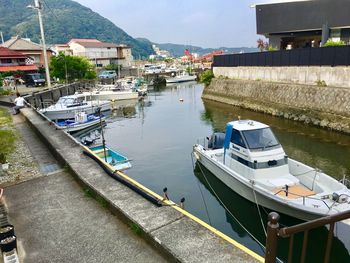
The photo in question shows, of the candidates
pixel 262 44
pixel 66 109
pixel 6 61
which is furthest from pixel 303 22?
pixel 6 61

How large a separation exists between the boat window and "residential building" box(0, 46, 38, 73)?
4619 centimetres

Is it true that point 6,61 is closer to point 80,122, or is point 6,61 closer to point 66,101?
point 66,101

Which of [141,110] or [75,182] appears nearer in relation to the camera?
[75,182]

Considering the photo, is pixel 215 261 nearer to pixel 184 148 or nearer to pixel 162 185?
pixel 162 185

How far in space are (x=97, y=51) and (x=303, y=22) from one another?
59.5m

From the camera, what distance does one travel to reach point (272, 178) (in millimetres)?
11000

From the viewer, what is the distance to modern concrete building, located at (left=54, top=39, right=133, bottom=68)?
253 ft

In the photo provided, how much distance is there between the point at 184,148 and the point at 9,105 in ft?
57.8

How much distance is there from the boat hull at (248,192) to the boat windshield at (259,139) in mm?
1524

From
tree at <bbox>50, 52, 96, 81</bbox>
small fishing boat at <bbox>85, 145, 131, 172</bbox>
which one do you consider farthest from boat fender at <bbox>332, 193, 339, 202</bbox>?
tree at <bbox>50, 52, 96, 81</bbox>

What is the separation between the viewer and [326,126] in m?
21.3

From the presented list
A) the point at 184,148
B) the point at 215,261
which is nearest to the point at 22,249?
the point at 215,261

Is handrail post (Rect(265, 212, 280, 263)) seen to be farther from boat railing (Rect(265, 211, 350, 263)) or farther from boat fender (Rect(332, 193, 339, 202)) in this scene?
boat fender (Rect(332, 193, 339, 202))

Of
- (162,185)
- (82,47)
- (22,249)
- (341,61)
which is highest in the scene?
(82,47)
